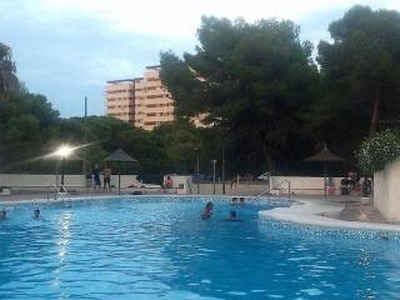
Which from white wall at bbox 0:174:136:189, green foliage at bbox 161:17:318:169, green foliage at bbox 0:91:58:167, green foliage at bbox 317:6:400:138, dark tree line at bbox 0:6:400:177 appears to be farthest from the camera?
green foliage at bbox 0:91:58:167

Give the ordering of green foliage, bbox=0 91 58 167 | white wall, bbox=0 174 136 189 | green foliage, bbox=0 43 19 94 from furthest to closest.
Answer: green foliage, bbox=0 43 19 94 → green foliage, bbox=0 91 58 167 → white wall, bbox=0 174 136 189

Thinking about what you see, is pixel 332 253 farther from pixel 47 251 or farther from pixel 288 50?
pixel 288 50

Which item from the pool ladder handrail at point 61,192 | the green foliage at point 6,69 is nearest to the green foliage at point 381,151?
the pool ladder handrail at point 61,192

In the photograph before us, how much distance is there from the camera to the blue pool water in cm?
823

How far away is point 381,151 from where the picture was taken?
14930 millimetres

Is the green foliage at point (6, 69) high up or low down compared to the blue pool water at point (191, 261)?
up

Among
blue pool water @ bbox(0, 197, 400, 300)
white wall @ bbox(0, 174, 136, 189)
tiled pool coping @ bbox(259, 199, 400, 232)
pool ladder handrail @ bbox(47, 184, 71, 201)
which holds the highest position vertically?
white wall @ bbox(0, 174, 136, 189)

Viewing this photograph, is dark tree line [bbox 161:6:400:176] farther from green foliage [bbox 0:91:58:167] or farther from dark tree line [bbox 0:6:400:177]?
green foliage [bbox 0:91:58:167]

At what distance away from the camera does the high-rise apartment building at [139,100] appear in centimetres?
13462

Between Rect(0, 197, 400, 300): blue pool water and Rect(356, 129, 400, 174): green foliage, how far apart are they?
Result: 247cm

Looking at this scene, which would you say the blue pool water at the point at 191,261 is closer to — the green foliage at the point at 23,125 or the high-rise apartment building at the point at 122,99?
the green foliage at the point at 23,125

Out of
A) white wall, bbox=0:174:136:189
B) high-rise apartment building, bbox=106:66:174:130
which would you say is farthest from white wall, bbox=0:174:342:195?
high-rise apartment building, bbox=106:66:174:130

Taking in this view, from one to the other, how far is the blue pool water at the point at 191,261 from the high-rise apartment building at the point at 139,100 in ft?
380

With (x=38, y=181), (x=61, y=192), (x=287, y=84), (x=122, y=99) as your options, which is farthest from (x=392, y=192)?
(x=122, y=99)
